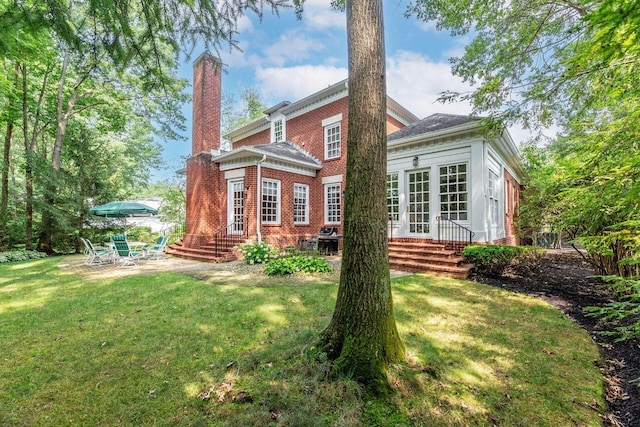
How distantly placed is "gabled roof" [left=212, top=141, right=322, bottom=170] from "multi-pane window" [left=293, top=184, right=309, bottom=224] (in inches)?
42.3

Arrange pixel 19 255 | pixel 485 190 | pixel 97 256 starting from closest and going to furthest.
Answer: pixel 485 190 → pixel 97 256 → pixel 19 255

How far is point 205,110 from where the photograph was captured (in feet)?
40.0

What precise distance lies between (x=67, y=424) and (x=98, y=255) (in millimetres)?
9294

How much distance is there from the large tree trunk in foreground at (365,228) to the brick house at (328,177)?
257 inches

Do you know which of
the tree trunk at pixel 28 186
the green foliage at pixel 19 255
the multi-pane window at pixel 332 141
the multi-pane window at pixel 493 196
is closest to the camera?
the multi-pane window at pixel 493 196

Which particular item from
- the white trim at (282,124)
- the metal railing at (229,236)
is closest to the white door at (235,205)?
the metal railing at (229,236)

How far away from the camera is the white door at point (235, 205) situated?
12.2 m

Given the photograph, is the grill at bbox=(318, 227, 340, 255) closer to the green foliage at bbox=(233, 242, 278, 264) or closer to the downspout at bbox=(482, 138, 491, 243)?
the green foliage at bbox=(233, 242, 278, 264)

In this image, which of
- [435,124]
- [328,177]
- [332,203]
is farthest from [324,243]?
[435,124]

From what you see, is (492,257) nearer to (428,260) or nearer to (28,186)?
(428,260)

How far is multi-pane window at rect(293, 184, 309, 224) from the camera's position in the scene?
13.1 m

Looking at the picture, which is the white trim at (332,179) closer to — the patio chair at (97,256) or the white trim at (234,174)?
the white trim at (234,174)

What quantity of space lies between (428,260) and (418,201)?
2685 millimetres

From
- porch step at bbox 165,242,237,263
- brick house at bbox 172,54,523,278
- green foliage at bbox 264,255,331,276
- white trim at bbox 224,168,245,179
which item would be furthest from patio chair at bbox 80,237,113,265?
green foliage at bbox 264,255,331,276
